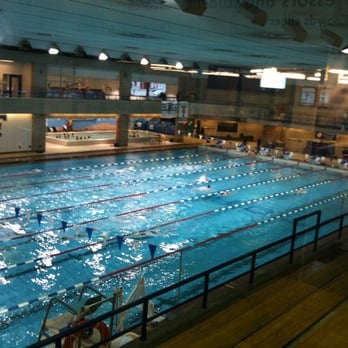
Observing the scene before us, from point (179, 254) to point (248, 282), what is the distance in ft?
5.29

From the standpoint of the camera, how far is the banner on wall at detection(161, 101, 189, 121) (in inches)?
995

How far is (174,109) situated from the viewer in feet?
84.0

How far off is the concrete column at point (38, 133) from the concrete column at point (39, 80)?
1044 mm

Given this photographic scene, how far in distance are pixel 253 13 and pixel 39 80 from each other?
17.5 meters

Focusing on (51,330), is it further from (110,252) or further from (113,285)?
(110,252)

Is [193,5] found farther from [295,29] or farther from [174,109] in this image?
[174,109]

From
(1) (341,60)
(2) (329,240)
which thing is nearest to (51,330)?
(2) (329,240)

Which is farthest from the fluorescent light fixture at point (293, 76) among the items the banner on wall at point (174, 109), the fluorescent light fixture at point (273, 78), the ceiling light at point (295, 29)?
the banner on wall at point (174, 109)

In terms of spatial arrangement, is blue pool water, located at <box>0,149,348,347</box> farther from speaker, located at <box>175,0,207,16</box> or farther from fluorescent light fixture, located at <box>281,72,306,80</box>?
fluorescent light fixture, located at <box>281,72,306,80</box>

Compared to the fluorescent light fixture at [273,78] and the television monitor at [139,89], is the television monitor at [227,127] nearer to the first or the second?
the television monitor at [139,89]

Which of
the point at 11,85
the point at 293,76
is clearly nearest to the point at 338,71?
the point at 293,76

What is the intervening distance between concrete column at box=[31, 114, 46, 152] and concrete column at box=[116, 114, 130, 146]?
4.92 meters

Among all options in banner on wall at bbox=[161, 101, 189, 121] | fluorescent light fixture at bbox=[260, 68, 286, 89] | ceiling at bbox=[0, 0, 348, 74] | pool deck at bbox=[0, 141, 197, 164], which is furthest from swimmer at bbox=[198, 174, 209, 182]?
banner on wall at bbox=[161, 101, 189, 121]

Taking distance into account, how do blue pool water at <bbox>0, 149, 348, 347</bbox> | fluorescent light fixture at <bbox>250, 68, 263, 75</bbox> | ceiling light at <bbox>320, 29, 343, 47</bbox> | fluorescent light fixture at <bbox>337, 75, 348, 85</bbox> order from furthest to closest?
fluorescent light fixture at <bbox>250, 68, 263, 75</bbox> → fluorescent light fixture at <bbox>337, 75, 348, 85</bbox> → blue pool water at <bbox>0, 149, 348, 347</bbox> → ceiling light at <bbox>320, 29, 343, 47</bbox>
